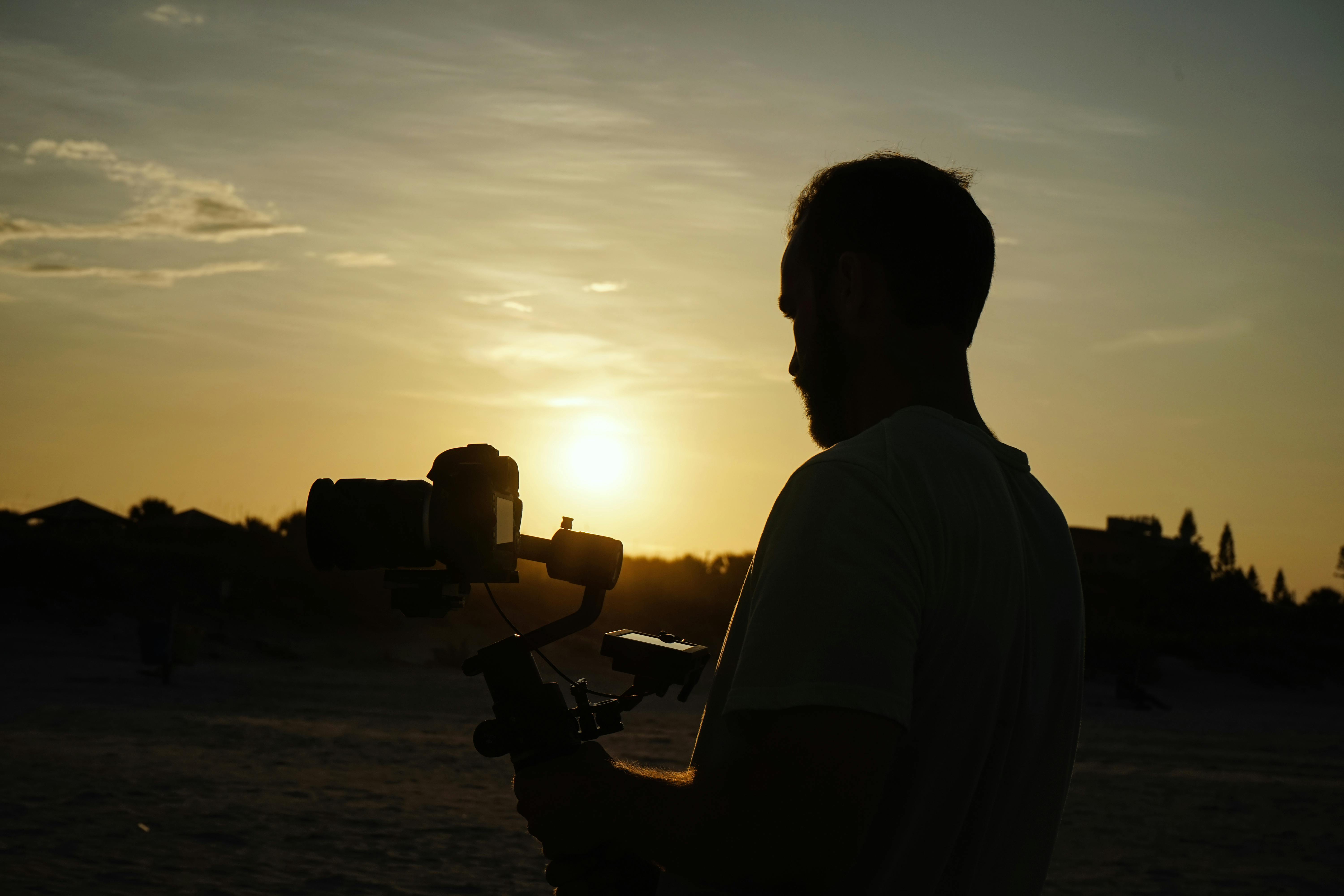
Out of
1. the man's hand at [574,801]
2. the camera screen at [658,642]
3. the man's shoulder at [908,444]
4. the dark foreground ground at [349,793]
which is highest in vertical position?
the man's shoulder at [908,444]

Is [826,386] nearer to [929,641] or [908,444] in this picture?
[908,444]

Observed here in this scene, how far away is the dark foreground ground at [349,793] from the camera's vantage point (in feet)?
24.5

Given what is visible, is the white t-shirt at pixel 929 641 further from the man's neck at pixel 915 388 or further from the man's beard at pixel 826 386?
the man's beard at pixel 826 386

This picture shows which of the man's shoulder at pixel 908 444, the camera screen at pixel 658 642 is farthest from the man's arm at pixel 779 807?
the camera screen at pixel 658 642

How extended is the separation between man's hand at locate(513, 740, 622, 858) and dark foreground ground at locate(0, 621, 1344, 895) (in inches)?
241

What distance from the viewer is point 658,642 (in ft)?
5.92

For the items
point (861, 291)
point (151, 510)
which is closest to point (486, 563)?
point (861, 291)

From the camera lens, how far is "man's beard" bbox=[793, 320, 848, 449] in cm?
162

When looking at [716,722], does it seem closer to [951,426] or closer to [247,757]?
[951,426]

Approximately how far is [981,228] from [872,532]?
573 mm

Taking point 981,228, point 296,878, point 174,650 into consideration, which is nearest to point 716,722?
point 981,228

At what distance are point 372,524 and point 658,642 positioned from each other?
0.48 meters

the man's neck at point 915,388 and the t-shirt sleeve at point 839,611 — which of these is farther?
the man's neck at point 915,388

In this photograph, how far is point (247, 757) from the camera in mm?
11594
